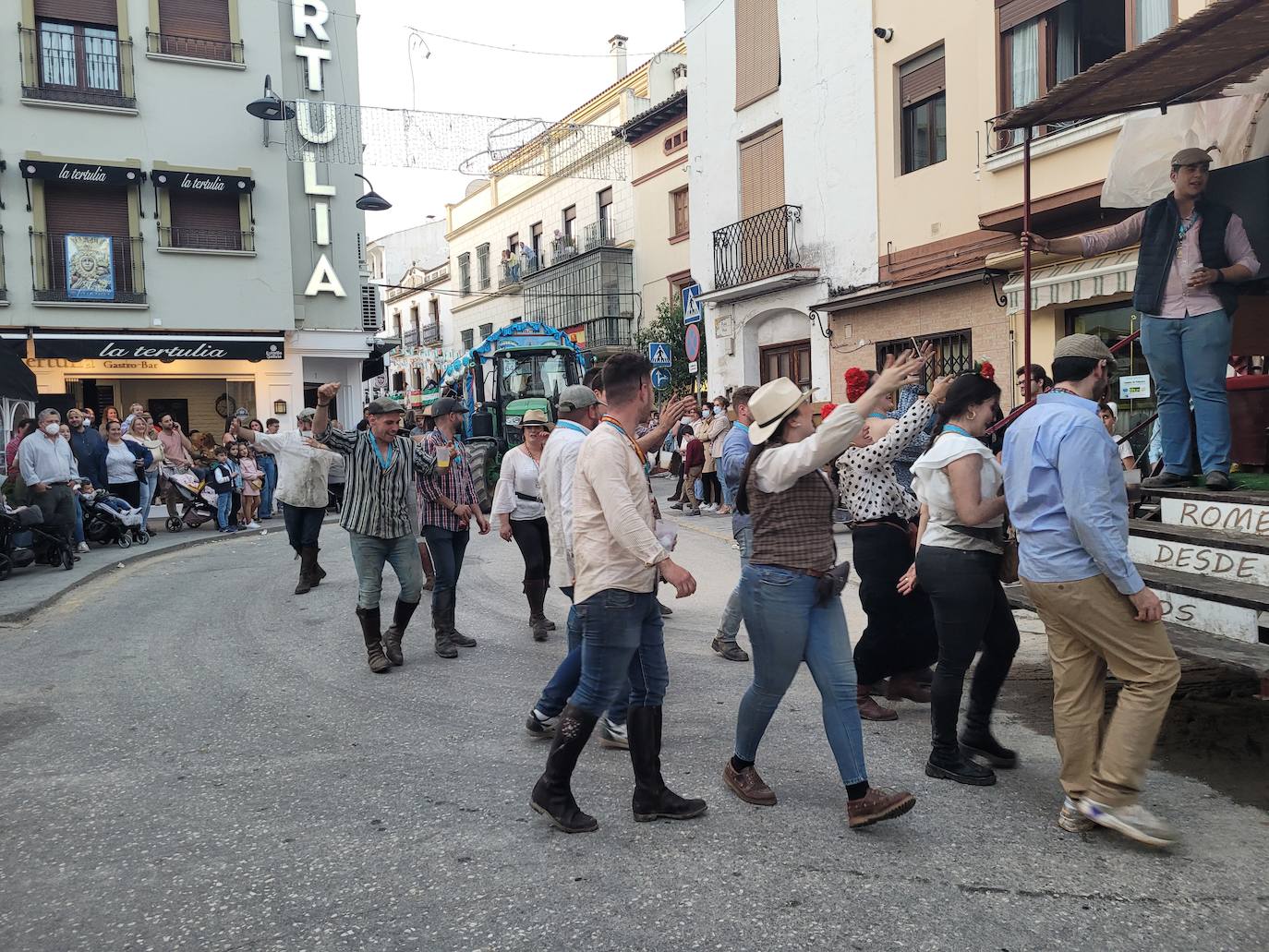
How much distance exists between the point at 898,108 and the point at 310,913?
16087 mm

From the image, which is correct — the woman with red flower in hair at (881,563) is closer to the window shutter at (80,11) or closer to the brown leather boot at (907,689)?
the brown leather boot at (907,689)

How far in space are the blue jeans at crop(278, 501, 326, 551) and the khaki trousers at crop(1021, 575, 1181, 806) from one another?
777cm

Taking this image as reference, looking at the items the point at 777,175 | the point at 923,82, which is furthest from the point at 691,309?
the point at 777,175

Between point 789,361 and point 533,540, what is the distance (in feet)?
44.8

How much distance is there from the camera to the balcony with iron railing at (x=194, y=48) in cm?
2209

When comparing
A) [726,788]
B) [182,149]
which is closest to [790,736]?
[726,788]

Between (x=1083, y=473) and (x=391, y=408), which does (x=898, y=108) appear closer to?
(x=391, y=408)

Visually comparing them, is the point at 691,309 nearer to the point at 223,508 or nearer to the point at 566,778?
the point at 223,508

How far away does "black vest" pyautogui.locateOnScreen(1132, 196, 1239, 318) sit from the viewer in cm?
553

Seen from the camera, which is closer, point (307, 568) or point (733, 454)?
point (733, 454)

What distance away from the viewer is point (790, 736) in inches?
203

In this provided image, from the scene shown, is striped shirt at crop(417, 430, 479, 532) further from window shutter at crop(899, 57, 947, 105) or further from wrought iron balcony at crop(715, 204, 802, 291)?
wrought iron balcony at crop(715, 204, 802, 291)

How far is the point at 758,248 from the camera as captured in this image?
20.2 metres

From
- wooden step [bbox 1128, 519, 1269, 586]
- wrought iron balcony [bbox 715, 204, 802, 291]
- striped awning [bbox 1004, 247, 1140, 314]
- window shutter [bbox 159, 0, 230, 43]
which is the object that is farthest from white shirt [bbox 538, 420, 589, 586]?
window shutter [bbox 159, 0, 230, 43]
